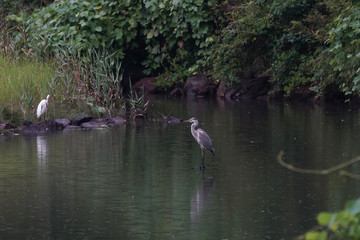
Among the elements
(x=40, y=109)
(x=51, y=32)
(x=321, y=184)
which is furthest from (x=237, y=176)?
(x=51, y=32)

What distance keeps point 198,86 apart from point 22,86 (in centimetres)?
1117

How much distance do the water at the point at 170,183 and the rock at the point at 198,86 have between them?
36.3 ft

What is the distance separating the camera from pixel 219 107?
79.5ft

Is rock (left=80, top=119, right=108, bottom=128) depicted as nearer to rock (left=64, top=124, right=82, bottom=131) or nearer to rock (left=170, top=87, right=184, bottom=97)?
rock (left=64, top=124, right=82, bottom=131)

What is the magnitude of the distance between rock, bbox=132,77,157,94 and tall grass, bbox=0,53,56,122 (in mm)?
10294

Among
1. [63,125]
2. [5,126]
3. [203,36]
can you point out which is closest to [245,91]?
[203,36]

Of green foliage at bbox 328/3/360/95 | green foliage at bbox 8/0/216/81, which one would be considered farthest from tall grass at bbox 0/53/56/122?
green foliage at bbox 328/3/360/95

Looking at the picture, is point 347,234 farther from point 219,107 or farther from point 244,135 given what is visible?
point 219,107

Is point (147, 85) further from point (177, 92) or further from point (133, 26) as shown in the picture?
point (133, 26)

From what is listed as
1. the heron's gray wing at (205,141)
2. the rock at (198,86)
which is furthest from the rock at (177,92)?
the heron's gray wing at (205,141)

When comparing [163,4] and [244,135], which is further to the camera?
[163,4]

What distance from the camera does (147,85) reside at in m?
31.3

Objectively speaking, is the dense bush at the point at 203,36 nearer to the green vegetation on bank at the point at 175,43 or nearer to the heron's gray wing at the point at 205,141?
the green vegetation on bank at the point at 175,43

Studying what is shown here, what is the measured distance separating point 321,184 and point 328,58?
9551 millimetres
